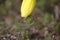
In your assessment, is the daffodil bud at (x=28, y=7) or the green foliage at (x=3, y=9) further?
the green foliage at (x=3, y=9)

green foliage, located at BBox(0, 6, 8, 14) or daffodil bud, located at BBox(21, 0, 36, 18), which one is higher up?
daffodil bud, located at BBox(21, 0, 36, 18)

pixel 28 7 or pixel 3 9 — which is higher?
pixel 28 7

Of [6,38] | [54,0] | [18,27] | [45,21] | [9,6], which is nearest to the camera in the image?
[6,38]

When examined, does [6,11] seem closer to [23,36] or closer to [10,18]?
[10,18]

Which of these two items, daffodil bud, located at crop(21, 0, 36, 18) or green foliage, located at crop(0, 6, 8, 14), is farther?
green foliage, located at crop(0, 6, 8, 14)

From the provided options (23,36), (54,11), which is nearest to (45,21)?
(54,11)

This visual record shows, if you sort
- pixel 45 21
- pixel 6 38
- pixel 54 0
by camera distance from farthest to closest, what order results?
1. pixel 54 0
2. pixel 45 21
3. pixel 6 38

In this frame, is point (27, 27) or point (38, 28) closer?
point (27, 27)

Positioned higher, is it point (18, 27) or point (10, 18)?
point (18, 27)

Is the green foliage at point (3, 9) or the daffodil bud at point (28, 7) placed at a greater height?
the daffodil bud at point (28, 7)

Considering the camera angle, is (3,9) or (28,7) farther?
(3,9)
